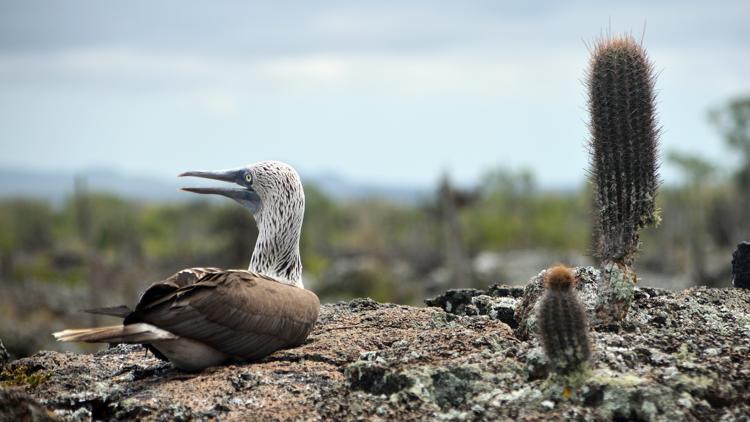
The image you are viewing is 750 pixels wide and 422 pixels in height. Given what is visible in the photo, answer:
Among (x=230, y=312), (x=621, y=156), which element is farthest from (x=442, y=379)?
(x=621, y=156)

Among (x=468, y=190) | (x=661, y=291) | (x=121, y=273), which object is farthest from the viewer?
(x=121, y=273)

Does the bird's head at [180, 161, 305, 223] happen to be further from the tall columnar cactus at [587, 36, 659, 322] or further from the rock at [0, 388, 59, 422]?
the rock at [0, 388, 59, 422]

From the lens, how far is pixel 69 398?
724 centimetres

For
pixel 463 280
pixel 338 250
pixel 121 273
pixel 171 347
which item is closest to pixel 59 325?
pixel 121 273

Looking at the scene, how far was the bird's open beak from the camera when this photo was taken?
357 inches

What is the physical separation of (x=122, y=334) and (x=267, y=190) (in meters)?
2.20

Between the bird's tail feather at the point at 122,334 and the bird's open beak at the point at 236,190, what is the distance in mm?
1890

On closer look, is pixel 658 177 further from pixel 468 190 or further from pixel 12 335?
pixel 468 190

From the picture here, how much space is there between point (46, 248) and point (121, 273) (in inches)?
1605

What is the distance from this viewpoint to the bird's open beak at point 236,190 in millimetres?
9062

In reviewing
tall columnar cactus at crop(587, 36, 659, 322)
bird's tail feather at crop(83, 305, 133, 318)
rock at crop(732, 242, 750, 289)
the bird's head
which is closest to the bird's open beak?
the bird's head

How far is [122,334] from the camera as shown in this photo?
7316 millimetres

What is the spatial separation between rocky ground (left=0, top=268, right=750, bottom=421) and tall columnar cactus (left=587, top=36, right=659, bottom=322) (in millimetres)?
386

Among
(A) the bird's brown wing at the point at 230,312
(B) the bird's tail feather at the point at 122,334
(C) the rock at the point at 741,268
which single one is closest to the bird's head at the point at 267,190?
(A) the bird's brown wing at the point at 230,312
